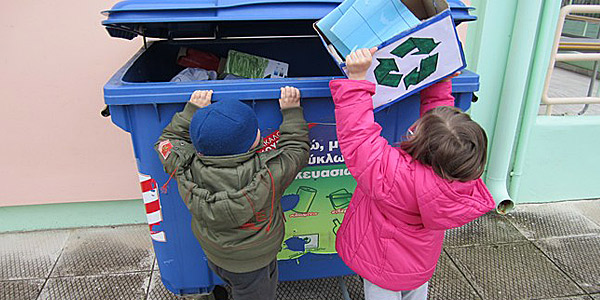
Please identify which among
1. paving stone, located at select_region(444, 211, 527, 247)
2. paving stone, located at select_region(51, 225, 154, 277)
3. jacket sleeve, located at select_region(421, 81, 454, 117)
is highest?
jacket sleeve, located at select_region(421, 81, 454, 117)

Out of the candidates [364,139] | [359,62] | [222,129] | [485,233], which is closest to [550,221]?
[485,233]

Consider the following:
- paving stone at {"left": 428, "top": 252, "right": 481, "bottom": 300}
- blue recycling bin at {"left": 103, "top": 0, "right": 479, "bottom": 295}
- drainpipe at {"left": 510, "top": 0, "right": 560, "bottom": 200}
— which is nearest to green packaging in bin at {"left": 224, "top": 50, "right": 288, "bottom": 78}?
blue recycling bin at {"left": 103, "top": 0, "right": 479, "bottom": 295}

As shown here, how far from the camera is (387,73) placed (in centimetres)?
148

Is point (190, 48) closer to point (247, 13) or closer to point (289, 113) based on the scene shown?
point (247, 13)

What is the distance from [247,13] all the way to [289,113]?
1.45ft

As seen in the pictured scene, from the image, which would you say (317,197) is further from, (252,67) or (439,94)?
(252,67)

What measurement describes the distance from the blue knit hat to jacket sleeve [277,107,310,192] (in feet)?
0.57

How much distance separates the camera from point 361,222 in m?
1.60

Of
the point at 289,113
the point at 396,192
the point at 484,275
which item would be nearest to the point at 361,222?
the point at 396,192

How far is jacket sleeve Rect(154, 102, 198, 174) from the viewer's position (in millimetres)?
1498

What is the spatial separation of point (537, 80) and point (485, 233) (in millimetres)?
1163

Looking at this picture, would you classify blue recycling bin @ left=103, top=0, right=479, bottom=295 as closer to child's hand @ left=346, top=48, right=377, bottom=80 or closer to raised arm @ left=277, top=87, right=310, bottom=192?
raised arm @ left=277, top=87, right=310, bottom=192

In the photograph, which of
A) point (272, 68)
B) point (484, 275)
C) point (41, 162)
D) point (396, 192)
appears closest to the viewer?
point (396, 192)

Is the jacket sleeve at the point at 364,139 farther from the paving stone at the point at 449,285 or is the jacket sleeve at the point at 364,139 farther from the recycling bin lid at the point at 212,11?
the paving stone at the point at 449,285
